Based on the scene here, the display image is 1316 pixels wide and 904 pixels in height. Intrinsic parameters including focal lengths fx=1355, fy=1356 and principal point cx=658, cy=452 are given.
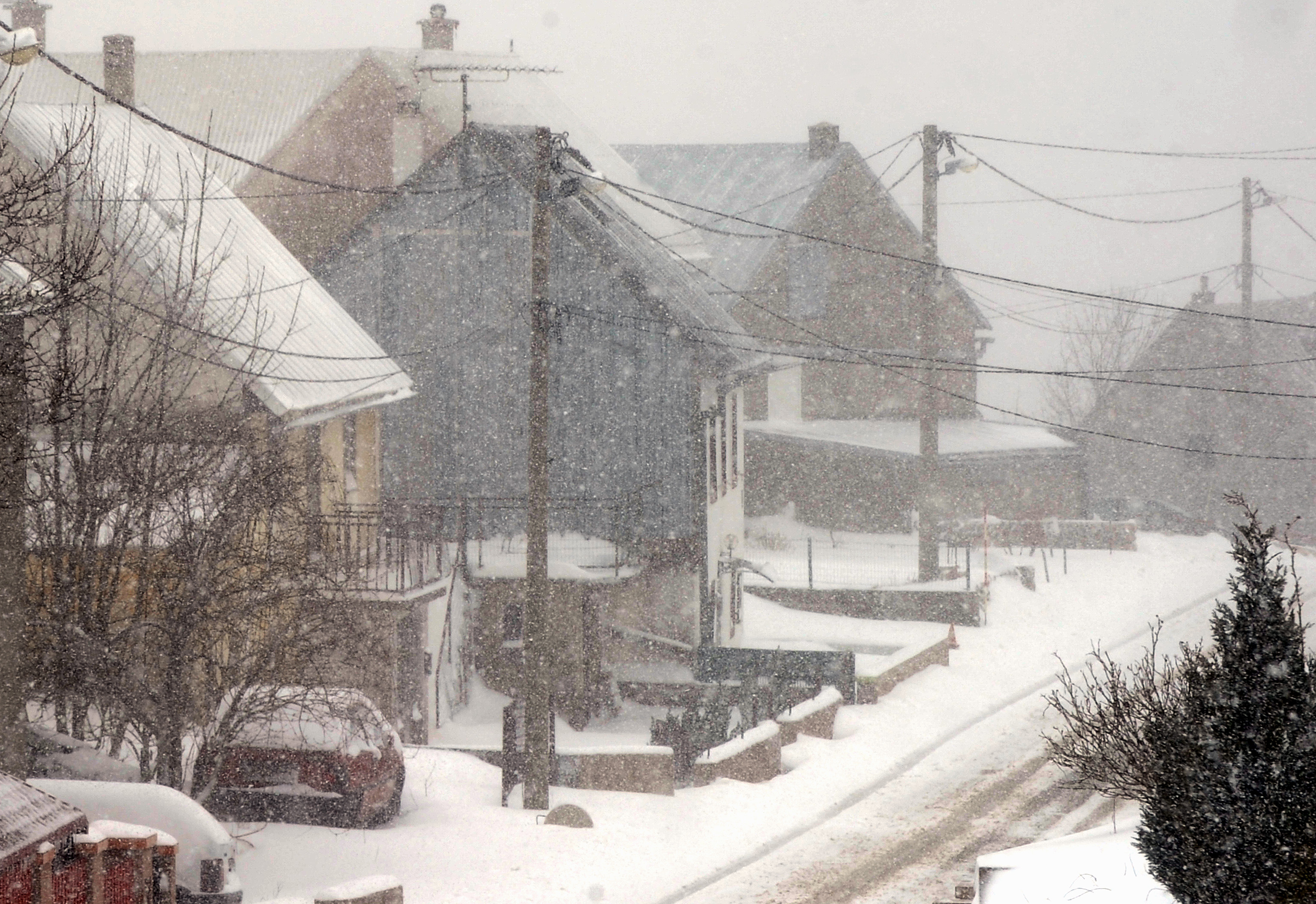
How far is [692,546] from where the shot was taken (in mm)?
23641

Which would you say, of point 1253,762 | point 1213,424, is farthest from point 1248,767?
point 1213,424

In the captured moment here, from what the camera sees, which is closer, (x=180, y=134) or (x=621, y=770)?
(x=180, y=134)

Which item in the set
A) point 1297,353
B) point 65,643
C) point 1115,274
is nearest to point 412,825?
point 65,643

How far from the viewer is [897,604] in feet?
90.7

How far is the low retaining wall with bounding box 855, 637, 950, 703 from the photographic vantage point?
21469 mm

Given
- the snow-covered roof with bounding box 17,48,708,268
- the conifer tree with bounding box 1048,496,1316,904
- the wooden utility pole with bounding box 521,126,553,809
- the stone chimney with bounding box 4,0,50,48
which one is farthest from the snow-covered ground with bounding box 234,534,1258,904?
the stone chimney with bounding box 4,0,50,48

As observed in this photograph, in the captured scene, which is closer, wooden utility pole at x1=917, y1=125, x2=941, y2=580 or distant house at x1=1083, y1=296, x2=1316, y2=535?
wooden utility pole at x1=917, y1=125, x2=941, y2=580

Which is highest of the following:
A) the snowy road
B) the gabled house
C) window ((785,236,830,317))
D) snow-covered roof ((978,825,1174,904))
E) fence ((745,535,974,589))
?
window ((785,236,830,317))

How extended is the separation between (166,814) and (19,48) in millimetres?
6124

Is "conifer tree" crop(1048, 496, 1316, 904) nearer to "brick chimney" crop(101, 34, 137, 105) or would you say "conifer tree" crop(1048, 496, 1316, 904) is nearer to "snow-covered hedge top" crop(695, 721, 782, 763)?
"snow-covered hedge top" crop(695, 721, 782, 763)

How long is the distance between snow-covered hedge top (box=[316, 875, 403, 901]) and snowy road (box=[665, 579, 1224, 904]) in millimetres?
3268

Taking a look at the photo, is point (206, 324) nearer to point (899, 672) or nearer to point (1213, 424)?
point (899, 672)

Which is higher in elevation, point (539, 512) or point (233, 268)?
point (233, 268)

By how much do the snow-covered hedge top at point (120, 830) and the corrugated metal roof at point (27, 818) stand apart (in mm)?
190
